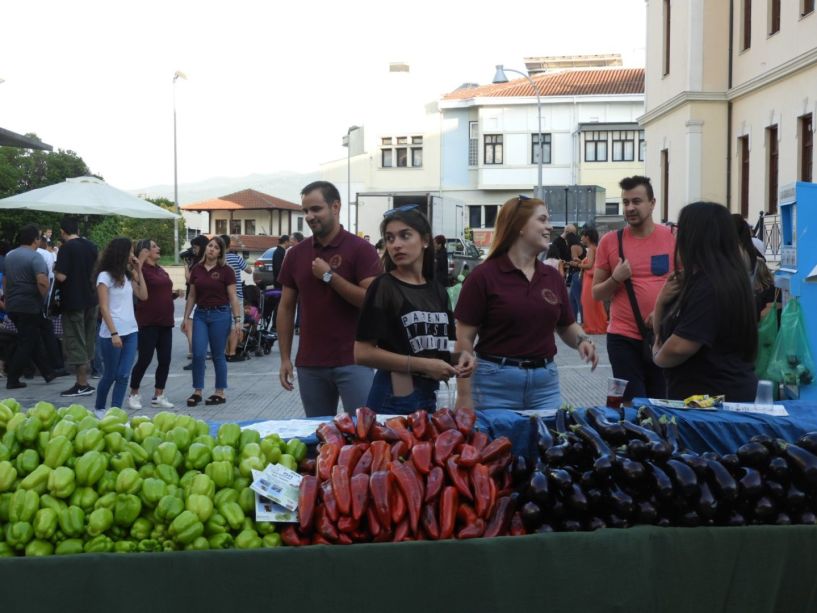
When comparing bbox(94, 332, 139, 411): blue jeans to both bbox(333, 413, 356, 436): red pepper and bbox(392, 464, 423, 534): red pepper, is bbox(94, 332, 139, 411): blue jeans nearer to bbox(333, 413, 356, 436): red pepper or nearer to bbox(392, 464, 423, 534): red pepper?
bbox(333, 413, 356, 436): red pepper

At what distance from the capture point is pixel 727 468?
3926 millimetres

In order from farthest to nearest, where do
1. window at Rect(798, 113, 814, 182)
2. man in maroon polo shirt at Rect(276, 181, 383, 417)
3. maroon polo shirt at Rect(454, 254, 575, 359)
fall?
window at Rect(798, 113, 814, 182) < man in maroon polo shirt at Rect(276, 181, 383, 417) < maroon polo shirt at Rect(454, 254, 575, 359)

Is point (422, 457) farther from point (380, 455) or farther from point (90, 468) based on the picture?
point (90, 468)

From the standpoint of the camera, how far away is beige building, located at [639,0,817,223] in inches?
970

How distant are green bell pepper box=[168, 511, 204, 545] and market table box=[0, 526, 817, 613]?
9 centimetres

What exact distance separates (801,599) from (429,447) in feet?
4.92

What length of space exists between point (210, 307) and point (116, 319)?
4.90 ft

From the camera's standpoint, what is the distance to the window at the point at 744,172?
96.3ft

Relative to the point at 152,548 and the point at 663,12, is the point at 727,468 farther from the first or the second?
the point at 663,12

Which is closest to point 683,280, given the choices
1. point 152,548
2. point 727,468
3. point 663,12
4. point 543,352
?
point 543,352

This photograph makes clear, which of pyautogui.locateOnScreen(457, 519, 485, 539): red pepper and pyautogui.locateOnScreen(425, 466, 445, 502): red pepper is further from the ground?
pyautogui.locateOnScreen(425, 466, 445, 502): red pepper

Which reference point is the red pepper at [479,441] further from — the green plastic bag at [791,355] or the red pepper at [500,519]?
the green plastic bag at [791,355]

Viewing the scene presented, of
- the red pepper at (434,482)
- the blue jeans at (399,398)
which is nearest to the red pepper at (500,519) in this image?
the red pepper at (434,482)

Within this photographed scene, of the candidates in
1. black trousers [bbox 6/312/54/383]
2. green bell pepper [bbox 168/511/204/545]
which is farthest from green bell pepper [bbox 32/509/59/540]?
black trousers [bbox 6/312/54/383]
